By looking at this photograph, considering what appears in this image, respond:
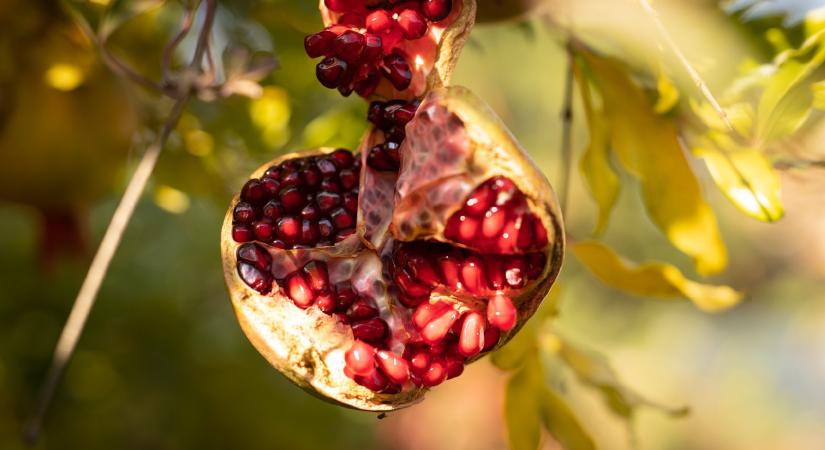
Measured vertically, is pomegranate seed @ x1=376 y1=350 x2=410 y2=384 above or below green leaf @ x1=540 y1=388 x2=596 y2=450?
above

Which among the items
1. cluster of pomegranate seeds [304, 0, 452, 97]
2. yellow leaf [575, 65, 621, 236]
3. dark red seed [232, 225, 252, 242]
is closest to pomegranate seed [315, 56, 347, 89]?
cluster of pomegranate seeds [304, 0, 452, 97]

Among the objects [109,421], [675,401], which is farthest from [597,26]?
[675,401]

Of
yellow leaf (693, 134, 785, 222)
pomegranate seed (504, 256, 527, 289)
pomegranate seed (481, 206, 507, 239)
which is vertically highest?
pomegranate seed (481, 206, 507, 239)

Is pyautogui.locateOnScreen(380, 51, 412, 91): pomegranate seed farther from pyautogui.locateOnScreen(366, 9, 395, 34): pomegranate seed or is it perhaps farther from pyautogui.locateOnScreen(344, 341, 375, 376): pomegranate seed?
pyautogui.locateOnScreen(344, 341, 375, 376): pomegranate seed

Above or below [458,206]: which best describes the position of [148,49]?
below

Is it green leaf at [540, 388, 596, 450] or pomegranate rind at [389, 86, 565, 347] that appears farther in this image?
green leaf at [540, 388, 596, 450]

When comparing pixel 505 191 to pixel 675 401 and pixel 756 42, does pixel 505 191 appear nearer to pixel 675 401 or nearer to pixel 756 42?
pixel 756 42

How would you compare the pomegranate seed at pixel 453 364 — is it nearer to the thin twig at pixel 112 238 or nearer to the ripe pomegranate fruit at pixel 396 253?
the ripe pomegranate fruit at pixel 396 253
